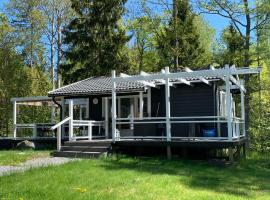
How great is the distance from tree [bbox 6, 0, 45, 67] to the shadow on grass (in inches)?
1058

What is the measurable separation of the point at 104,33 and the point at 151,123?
16823mm

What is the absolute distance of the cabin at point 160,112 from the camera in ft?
49.6

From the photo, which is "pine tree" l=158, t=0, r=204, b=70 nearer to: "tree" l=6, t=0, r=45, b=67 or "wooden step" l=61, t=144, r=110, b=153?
"tree" l=6, t=0, r=45, b=67

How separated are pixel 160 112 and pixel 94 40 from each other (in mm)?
14361

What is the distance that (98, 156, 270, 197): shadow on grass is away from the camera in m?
10.6

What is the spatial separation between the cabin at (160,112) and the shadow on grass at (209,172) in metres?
0.92

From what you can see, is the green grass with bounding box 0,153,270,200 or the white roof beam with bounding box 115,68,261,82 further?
the white roof beam with bounding box 115,68,261,82

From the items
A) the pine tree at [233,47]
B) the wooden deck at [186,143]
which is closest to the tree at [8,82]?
the pine tree at [233,47]

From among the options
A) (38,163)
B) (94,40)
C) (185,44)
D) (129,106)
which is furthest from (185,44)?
(38,163)

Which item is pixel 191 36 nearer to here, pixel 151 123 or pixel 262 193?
pixel 151 123

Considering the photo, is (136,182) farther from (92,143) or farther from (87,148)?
(92,143)

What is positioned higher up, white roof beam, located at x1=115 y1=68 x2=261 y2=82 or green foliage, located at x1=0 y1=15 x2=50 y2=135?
green foliage, located at x1=0 y1=15 x2=50 y2=135

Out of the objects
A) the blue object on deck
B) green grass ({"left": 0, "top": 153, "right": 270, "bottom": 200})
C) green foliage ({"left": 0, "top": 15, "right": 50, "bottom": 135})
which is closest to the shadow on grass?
green grass ({"left": 0, "top": 153, "right": 270, "bottom": 200})

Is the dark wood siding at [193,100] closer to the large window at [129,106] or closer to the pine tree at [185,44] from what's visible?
the large window at [129,106]
